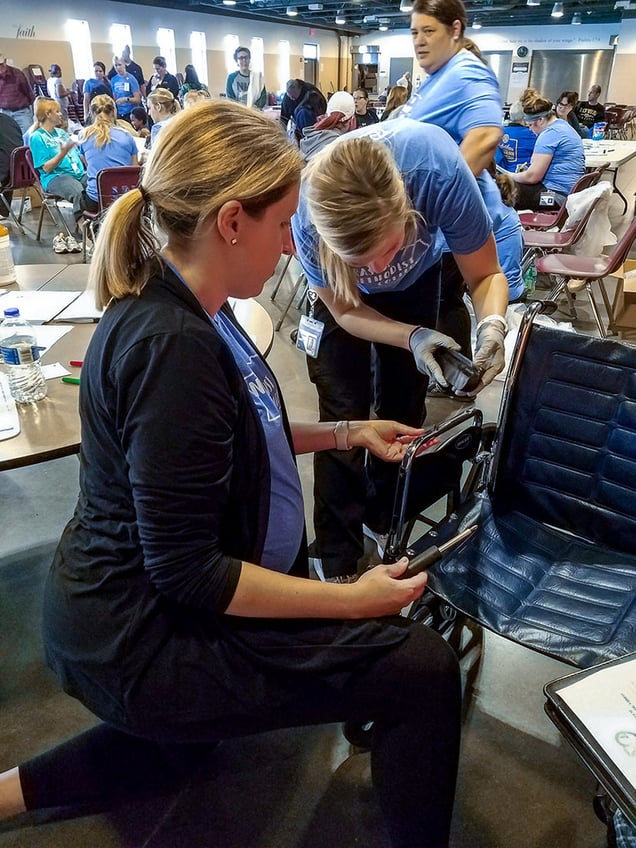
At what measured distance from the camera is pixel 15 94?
25.0 ft

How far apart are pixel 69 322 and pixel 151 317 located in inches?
41.5

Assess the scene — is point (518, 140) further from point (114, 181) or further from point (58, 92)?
point (58, 92)

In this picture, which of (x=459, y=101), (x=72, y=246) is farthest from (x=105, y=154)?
(x=459, y=101)

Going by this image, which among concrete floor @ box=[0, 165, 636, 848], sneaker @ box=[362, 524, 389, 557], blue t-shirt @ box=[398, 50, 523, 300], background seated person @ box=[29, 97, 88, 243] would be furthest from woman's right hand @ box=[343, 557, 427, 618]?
background seated person @ box=[29, 97, 88, 243]

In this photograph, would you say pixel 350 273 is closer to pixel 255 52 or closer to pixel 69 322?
pixel 69 322

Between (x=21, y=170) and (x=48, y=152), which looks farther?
(x=21, y=170)

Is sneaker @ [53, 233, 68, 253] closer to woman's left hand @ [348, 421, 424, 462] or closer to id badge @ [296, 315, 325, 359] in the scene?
id badge @ [296, 315, 325, 359]

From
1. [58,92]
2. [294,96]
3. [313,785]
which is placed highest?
[58,92]

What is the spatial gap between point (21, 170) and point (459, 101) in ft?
16.0

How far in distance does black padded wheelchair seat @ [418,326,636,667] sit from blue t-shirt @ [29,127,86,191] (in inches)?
202

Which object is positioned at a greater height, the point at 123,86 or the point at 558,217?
the point at 123,86

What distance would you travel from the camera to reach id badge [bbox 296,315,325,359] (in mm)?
1613

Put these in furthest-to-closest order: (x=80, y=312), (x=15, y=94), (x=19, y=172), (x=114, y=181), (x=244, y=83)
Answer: (x=244, y=83) → (x=15, y=94) → (x=19, y=172) → (x=114, y=181) → (x=80, y=312)

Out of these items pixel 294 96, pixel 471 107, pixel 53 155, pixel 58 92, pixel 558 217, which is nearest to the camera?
pixel 471 107
